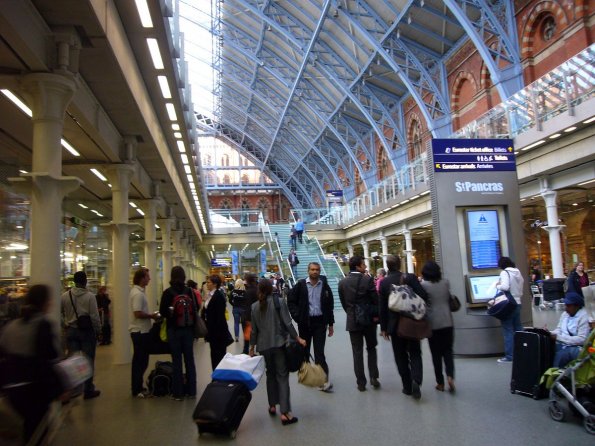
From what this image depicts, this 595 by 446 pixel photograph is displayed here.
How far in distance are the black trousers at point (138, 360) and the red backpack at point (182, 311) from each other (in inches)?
29.2

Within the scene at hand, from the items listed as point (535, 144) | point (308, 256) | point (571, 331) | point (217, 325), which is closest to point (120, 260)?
point (217, 325)

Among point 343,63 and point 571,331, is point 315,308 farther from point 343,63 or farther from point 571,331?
A: point 343,63

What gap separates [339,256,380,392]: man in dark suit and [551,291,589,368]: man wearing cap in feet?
6.69

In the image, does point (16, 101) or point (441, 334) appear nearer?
point (441, 334)

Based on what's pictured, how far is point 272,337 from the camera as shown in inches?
213

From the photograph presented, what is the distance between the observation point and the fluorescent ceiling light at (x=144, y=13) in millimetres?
6031

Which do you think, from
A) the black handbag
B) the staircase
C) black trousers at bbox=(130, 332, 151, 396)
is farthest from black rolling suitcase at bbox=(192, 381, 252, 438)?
the staircase

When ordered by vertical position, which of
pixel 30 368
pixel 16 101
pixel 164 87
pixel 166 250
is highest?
pixel 164 87

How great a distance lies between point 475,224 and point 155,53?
583 cm

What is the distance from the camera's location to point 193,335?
659cm

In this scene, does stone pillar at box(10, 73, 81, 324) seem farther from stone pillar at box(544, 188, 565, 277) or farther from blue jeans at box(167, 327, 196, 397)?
stone pillar at box(544, 188, 565, 277)

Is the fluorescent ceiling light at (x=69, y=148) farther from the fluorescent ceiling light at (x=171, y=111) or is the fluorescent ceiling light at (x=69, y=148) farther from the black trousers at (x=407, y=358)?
the black trousers at (x=407, y=358)

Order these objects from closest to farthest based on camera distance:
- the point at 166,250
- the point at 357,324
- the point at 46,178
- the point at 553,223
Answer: the point at 46,178 → the point at 357,324 → the point at 553,223 → the point at 166,250

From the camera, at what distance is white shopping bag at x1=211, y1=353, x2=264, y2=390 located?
5133mm
